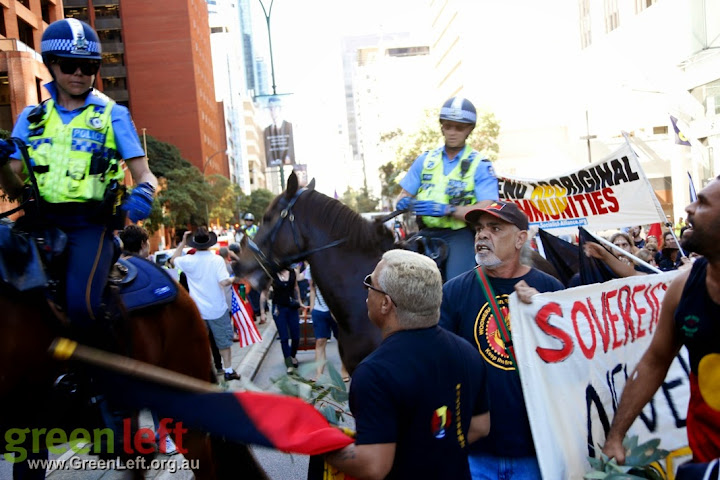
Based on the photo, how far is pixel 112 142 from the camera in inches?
163

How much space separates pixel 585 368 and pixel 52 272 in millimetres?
2980

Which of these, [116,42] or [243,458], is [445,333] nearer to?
[243,458]

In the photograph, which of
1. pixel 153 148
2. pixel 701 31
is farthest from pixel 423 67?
pixel 701 31

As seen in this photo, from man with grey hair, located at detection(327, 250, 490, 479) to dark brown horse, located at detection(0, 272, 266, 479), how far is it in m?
1.18

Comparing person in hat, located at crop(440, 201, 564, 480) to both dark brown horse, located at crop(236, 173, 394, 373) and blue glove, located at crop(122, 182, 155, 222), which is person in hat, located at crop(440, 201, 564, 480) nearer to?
dark brown horse, located at crop(236, 173, 394, 373)

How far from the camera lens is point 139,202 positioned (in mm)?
4012

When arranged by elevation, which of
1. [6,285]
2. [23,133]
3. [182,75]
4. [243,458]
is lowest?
[243,458]

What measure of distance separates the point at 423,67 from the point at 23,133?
13499 cm

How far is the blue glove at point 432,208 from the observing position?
18.7ft

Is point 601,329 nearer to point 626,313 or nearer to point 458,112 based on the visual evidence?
point 626,313

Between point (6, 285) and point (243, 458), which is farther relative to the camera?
point (243, 458)

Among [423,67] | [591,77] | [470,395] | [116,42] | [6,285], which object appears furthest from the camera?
[423,67]

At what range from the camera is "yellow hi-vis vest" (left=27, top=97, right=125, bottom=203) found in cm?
392

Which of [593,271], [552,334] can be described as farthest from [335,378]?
[593,271]
